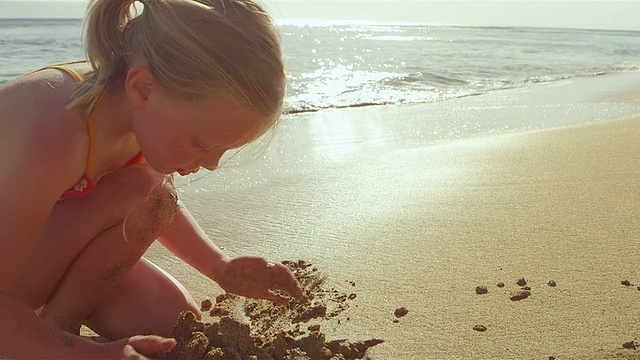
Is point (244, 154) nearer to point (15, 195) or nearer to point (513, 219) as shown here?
point (513, 219)

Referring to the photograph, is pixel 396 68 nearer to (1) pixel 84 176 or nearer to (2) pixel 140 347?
(1) pixel 84 176

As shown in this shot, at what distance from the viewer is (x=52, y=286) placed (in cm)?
194

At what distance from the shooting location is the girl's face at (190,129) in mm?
1680

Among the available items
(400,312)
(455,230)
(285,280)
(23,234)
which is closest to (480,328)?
(400,312)

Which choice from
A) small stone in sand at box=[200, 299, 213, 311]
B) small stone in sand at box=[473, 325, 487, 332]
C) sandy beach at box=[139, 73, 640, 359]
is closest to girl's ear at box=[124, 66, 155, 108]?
sandy beach at box=[139, 73, 640, 359]

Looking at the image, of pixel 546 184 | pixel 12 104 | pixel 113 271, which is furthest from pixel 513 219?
pixel 12 104

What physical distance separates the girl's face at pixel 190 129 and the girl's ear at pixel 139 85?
0.05 ft

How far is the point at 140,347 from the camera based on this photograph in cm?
174

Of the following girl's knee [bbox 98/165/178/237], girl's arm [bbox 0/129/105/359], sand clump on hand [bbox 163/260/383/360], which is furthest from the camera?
girl's knee [bbox 98/165/178/237]

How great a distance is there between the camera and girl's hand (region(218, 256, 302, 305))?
78.7 inches

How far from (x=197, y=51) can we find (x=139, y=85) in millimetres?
175

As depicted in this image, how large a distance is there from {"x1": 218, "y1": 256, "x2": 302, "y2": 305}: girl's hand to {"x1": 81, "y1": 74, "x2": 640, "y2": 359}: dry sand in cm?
18

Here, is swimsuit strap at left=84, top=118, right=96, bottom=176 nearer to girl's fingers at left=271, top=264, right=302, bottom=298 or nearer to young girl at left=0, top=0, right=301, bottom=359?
young girl at left=0, top=0, right=301, bottom=359

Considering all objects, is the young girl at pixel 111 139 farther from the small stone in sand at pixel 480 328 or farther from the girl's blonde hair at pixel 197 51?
the small stone in sand at pixel 480 328
